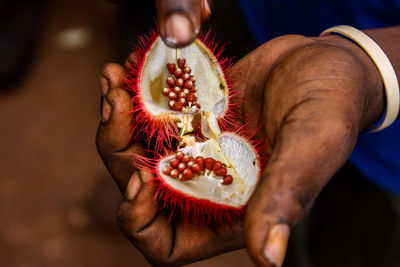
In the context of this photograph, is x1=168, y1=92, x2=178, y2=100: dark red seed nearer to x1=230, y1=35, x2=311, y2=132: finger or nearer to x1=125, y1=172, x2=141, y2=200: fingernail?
x1=230, y1=35, x2=311, y2=132: finger

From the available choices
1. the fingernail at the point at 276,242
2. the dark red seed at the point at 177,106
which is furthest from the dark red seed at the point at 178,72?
the fingernail at the point at 276,242

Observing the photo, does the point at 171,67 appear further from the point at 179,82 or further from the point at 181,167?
the point at 181,167

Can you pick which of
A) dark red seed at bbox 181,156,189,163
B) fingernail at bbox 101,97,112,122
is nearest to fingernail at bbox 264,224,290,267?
dark red seed at bbox 181,156,189,163

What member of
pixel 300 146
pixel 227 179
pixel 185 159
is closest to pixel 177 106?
pixel 185 159

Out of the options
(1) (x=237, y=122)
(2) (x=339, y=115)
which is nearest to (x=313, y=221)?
(1) (x=237, y=122)

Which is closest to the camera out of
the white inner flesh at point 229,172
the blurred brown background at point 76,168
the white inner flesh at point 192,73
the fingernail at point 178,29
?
the fingernail at point 178,29

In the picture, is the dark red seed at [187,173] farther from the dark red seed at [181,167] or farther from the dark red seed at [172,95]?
the dark red seed at [172,95]
